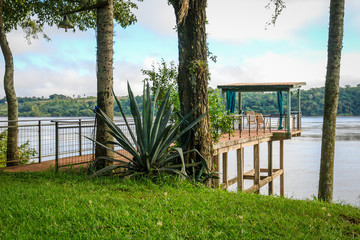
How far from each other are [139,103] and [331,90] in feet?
45.3

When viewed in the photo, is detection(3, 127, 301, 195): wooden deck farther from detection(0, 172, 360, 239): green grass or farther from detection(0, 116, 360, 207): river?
detection(0, 116, 360, 207): river

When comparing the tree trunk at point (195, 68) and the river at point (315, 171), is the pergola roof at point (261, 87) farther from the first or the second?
the tree trunk at point (195, 68)

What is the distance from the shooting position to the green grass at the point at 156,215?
11.5 feet

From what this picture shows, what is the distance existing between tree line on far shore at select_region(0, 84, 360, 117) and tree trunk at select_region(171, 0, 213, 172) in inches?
66.2

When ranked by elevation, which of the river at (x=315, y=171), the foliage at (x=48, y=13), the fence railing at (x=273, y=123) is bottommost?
the river at (x=315, y=171)

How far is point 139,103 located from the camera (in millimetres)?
20938

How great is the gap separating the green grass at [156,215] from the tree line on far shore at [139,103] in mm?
2093

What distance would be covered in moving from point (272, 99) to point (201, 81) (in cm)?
3864

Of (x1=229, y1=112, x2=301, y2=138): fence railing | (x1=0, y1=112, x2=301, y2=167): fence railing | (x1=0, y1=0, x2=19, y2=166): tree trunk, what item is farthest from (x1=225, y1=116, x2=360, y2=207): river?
(x1=0, y1=0, x2=19, y2=166): tree trunk

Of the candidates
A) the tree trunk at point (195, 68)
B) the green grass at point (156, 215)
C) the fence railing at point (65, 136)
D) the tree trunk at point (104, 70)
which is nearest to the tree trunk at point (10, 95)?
the fence railing at point (65, 136)

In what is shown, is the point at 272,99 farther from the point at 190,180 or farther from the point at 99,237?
the point at 99,237

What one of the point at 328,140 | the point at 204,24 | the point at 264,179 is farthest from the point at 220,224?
the point at 264,179

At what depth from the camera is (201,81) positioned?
22.0ft

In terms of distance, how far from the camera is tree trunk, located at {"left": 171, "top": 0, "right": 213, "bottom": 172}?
6613mm
